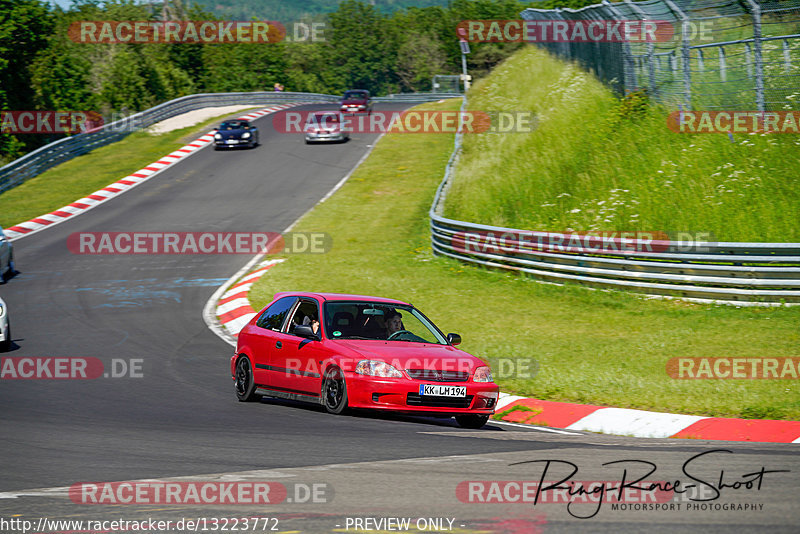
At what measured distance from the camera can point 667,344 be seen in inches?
536

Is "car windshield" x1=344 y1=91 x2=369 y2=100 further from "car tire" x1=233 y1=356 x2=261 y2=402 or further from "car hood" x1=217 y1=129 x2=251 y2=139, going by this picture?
"car tire" x1=233 y1=356 x2=261 y2=402

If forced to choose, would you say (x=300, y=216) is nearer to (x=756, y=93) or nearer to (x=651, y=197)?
(x=651, y=197)

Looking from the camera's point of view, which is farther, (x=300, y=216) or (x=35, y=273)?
(x=300, y=216)

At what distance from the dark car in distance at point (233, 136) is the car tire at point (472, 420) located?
3186 cm

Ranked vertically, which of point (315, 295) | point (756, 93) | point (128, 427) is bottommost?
point (128, 427)

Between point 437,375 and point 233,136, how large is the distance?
3205cm

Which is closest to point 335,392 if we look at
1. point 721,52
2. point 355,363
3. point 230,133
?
point 355,363

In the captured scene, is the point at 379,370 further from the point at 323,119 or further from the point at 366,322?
the point at 323,119

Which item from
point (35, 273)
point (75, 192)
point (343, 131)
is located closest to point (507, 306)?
point (35, 273)

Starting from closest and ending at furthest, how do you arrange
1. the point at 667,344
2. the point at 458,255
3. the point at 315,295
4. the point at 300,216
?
the point at 315,295, the point at 667,344, the point at 458,255, the point at 300,216

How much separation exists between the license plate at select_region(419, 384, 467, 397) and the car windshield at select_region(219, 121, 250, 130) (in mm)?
32830

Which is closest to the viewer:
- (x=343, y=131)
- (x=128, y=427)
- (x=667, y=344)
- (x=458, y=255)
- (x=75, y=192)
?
(x=128, y=427)

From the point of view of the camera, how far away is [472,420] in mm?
10070

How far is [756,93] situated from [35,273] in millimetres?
16862
